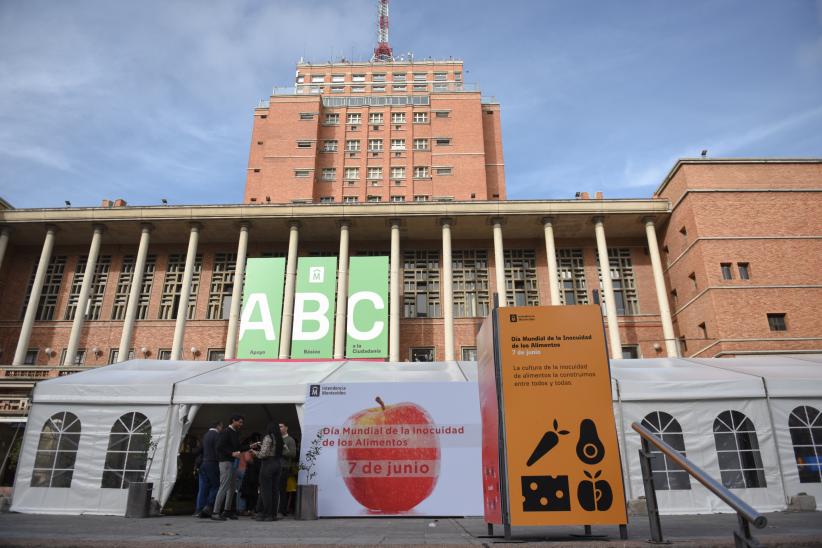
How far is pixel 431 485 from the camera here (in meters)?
10.9

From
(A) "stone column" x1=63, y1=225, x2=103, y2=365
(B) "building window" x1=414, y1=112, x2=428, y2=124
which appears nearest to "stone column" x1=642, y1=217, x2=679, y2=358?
(B) "building window" x1=414, y1=112, x2=428, y2=124

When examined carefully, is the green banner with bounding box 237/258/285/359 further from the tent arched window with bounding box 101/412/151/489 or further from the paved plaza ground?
the paved plaza ground

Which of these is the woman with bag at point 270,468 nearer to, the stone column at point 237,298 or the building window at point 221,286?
the stone column at point 237,298

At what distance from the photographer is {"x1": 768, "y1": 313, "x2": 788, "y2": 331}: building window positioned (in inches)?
885

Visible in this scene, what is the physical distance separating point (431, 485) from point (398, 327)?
14749 millimetres

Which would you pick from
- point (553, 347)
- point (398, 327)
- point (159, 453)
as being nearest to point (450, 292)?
point (398, 327)

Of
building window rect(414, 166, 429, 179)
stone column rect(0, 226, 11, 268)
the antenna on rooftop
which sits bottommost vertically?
stone column rect(0, 226, 11, 268)

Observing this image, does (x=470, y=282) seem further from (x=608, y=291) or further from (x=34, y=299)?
(x=34, y=299)

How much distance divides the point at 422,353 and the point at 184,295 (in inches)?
474

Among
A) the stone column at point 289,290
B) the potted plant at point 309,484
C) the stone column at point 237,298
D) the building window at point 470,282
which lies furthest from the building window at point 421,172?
the potted plant at point 309,484

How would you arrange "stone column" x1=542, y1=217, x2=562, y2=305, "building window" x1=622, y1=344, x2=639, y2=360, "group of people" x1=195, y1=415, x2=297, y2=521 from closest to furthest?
"group of people" x1=195, y1=415, x2=297, y2=521 < "stone column" x1=542, y1=217, x2=562, y2=305 < "building window" x1=622, y1=344, x2=639, y2=360

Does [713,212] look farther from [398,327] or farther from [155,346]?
[155,346]

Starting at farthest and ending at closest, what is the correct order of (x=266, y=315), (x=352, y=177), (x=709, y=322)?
(x=352, y=177)
(x=266, y=315)
(x=709, y=322)

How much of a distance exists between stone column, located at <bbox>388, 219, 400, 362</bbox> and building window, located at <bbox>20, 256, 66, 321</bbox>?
18.0 m
